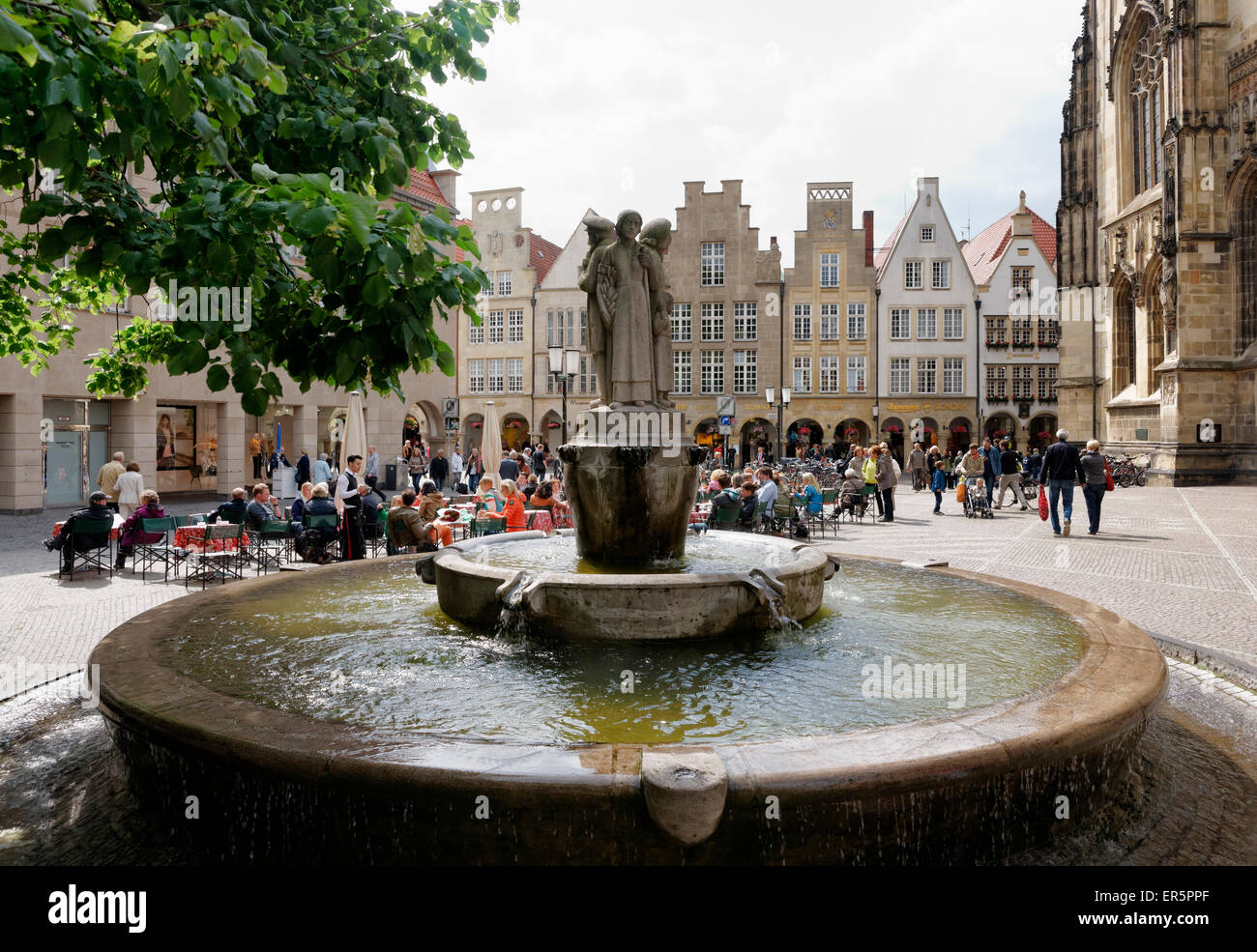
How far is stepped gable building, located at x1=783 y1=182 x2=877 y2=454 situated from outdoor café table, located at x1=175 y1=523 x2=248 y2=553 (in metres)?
39.6

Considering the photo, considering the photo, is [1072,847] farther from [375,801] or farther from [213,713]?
[213,713]

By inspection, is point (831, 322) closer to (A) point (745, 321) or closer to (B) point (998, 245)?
(A) point (745, 321)

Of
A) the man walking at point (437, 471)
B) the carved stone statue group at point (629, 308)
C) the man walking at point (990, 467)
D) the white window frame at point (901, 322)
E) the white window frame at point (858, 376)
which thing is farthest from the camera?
the white window frame at point (901, 322)

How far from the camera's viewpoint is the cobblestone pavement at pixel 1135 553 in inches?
336

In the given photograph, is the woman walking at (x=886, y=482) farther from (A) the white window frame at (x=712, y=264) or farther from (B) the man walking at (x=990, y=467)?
(A) the white window frame at (x=712, y=264)

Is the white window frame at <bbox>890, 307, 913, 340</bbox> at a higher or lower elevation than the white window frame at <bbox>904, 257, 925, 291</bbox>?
lower

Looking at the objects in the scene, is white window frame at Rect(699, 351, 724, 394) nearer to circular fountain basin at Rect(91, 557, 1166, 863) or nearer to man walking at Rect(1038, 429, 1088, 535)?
man walking at Rect(1038, 429, 1088, 535)

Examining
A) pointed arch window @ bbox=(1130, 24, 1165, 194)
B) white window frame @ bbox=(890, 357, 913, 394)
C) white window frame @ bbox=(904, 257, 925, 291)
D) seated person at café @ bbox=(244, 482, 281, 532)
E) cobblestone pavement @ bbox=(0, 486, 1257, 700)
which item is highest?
pointed arch window @ bbox=(1130, 24, 1165, 194)

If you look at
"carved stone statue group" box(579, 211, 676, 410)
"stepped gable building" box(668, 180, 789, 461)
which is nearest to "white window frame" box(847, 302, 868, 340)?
"stepped gable building" box(668, 180, 789, 461)

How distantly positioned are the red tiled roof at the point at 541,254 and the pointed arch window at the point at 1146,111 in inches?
1205

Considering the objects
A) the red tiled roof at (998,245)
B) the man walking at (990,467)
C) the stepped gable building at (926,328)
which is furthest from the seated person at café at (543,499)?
the red tiled roof at (998,245)

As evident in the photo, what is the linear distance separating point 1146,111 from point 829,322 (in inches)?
753

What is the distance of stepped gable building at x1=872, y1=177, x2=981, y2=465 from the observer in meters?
49.0
